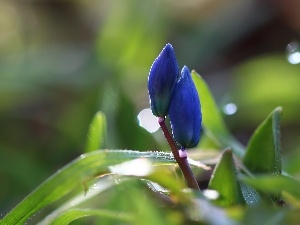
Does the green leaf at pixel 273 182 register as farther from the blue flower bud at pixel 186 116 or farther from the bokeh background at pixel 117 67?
the bokeh background at pixel 117 67

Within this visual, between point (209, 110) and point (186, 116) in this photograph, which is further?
point (209, 110)

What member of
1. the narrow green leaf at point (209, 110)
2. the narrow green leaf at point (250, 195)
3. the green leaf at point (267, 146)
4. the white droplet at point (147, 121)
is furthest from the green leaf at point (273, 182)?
the white droplet at point (147, 121)

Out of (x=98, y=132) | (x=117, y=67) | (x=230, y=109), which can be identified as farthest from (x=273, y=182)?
(x=117, y=67)

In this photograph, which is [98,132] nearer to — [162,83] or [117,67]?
[162,83]

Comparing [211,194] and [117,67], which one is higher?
[117,67]

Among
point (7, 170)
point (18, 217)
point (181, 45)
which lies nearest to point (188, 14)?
point (181, 45)

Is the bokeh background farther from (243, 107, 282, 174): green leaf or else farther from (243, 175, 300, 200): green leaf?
(243, 175, 300, 200): green leaf

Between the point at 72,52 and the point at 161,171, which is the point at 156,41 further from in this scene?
the point at 161,171
